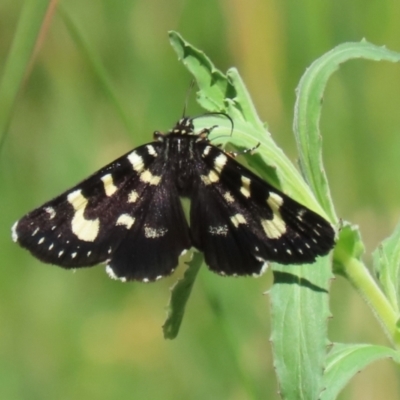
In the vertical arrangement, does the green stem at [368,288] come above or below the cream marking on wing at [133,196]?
below

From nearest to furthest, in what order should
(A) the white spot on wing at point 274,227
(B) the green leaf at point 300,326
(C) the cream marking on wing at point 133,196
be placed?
(B) the green leaf at point 300,326, (A) the white spot on wing at point 274,227, (C) the cream marking on wing at point 133,196

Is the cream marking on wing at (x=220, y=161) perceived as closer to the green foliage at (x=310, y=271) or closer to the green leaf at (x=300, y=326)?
the green foliage at (x=310, y=271)

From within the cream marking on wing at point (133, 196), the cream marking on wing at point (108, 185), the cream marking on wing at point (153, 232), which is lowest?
the cream marking on wing at point (153, 232)

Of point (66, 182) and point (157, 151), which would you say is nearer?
point (157, 151)

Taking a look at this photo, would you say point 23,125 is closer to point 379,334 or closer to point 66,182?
point 66,182

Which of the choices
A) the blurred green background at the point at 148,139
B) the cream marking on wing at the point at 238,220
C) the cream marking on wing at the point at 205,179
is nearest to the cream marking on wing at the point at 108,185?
the cream marking on wing at the point at 205,179

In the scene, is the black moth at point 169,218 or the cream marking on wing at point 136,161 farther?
the cream marking on wing at point 136,161

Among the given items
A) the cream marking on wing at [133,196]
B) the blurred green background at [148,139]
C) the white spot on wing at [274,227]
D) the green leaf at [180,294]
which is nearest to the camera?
the white spot on wing at [274,227]

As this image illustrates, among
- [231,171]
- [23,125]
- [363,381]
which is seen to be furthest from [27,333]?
[231,171]

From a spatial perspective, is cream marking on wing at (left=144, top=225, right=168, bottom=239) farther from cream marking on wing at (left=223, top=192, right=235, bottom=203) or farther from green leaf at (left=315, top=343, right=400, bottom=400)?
green leaf at (left=315, top=343, right=400, bottom=400)
